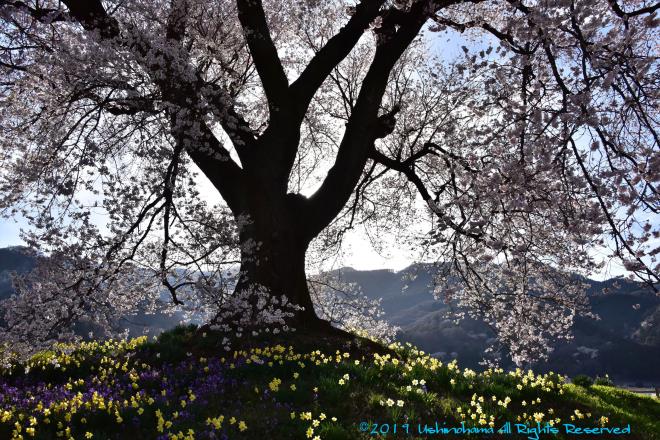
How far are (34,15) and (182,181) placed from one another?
5079 mm

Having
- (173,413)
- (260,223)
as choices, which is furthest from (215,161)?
(173,413)

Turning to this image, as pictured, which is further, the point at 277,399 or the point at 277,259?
the point at 277,259

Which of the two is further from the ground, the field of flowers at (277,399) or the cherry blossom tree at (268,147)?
the cherry blossom tree at (268,147)

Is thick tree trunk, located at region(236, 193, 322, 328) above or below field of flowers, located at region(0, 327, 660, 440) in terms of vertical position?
above

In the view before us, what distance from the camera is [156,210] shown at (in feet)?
26.4

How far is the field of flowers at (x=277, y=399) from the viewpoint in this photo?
16.4 ft

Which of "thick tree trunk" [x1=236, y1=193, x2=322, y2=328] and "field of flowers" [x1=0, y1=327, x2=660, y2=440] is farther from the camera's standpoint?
"thick tree trunk" [x1=236, y1=193, x2=322, y2=328]

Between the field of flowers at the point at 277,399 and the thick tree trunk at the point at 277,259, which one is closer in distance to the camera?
the field of flowers at the point at 277,399

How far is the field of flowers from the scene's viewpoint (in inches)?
197

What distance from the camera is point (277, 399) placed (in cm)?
571

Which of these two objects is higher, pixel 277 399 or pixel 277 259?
pixel 277 259

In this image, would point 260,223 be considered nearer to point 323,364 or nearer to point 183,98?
point 183,98

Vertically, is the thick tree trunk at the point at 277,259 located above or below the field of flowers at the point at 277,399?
above

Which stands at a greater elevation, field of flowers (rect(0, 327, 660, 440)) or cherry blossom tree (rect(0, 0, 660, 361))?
cherry blossom tree (rect(0, 0, 660, 361))
